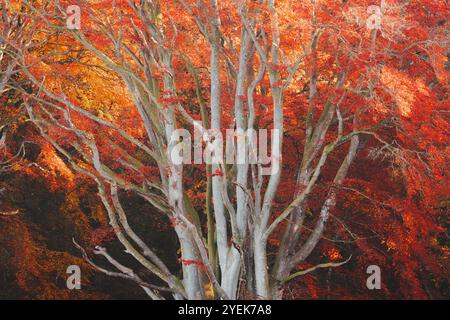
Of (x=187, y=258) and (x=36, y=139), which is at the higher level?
(x=36, y=139)

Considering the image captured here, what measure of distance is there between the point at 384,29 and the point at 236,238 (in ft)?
12.6

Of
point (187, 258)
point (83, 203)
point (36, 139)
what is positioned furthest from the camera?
point (83, 203)

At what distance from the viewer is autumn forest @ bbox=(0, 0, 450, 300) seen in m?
11.0

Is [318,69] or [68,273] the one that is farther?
[68,273]

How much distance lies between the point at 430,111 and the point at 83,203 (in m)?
11.2

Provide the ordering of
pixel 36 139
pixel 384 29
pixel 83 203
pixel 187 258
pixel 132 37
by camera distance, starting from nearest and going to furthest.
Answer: pixel 384 29 → pixel 187 258 → pixel 132 37 → pixel 36 139 → pixel 83 203

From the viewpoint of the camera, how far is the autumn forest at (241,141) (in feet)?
36.0

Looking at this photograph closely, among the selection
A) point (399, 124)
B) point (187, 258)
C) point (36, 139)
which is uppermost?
point (36, 139)

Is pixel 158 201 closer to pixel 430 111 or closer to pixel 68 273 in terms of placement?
pixel 430 111

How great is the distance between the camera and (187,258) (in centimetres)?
1137

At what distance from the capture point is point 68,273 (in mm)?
16938

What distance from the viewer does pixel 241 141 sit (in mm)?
11117

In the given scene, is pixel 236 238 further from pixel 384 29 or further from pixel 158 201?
pixel 384 29

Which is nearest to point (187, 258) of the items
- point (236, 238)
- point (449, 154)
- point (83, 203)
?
point (236, 238)
